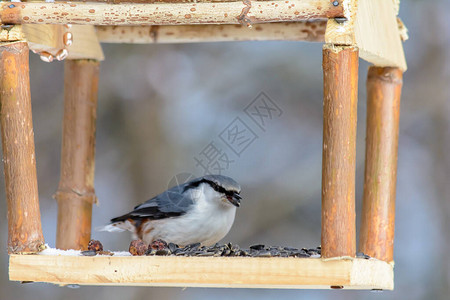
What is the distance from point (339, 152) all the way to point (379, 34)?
0.80 meters

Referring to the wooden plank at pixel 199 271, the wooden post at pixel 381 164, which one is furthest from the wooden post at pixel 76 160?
the wooden post at pixel 381 164

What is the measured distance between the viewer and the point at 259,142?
21.9 ft

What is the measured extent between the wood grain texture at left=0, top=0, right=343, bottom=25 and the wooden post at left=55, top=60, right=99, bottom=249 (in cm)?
99

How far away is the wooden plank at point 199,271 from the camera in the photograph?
325cm

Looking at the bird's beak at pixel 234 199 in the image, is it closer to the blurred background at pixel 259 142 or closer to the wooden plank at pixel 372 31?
the wooden plank at pixel 372 31

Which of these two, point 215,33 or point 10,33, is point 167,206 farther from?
point 10,33

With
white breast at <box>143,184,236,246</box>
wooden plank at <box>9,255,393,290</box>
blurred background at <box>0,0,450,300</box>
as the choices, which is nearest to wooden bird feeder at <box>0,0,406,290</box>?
wooden plank at <box>9,255,393,290</box>

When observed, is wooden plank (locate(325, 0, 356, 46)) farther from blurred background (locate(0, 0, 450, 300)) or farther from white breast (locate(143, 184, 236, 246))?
blurred background (locate(0, 0, 450, 300))

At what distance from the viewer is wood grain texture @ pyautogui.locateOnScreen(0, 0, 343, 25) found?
335 centimetres

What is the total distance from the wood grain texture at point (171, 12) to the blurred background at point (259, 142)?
3217 mm

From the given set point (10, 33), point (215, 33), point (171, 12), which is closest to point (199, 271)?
point (171, 12)

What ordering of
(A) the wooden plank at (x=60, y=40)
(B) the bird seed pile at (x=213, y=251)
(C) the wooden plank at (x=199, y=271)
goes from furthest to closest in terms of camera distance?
1. (A) the wooden plank at (x=60, y=40)
2. (B) the bird seed pile at (x=213, y=251)
3. (C) the wooden plank at (x=199, y=271)

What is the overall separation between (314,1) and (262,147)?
3.53 m

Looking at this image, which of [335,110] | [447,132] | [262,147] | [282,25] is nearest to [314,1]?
[335,110]
